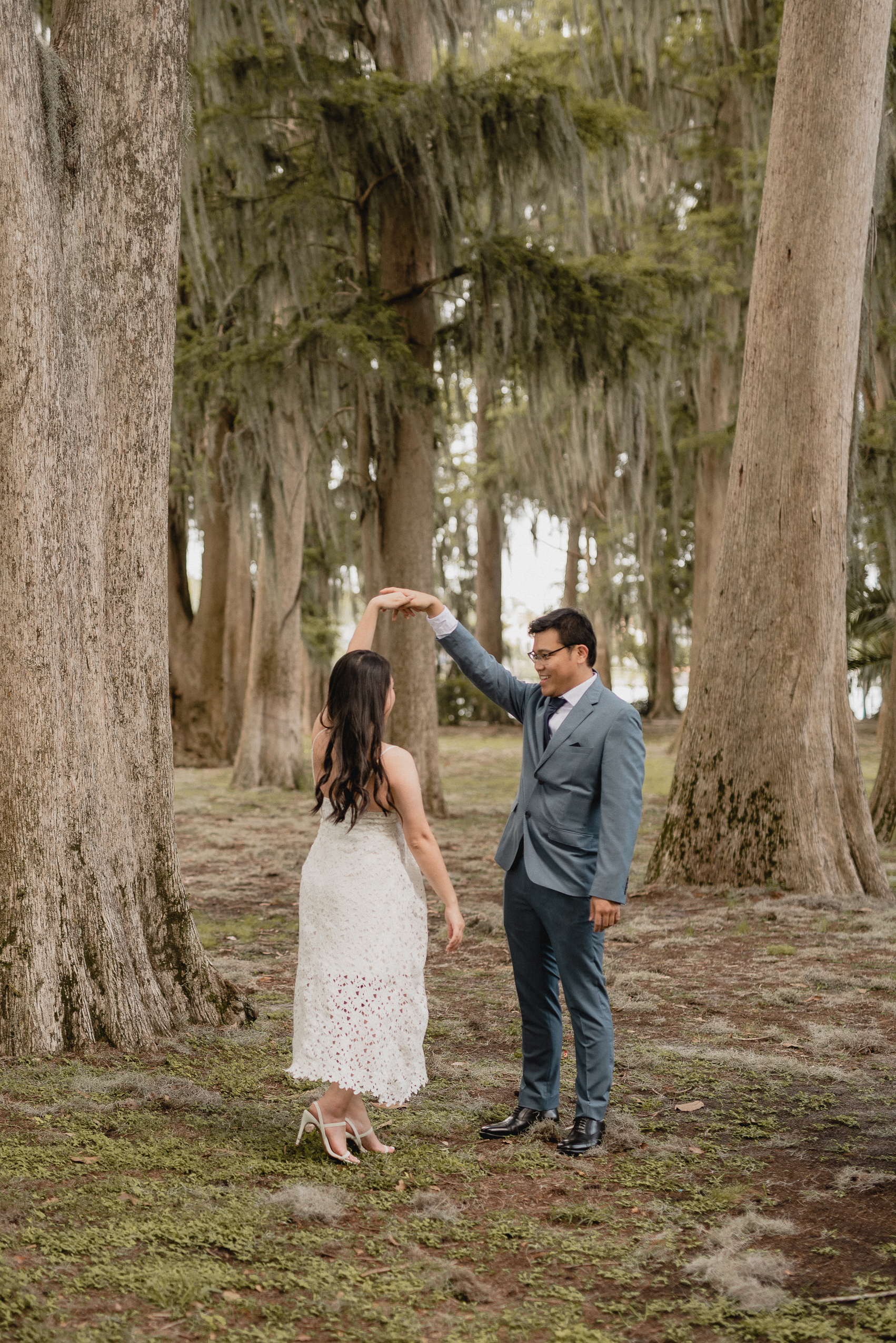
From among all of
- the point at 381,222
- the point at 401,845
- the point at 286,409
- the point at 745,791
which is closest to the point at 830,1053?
the point at 401,845

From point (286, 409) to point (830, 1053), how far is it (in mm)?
7994

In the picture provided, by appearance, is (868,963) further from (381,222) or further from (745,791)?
(381,222)

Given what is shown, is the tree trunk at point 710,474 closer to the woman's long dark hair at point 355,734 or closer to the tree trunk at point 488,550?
the tree trunk at point 488,550

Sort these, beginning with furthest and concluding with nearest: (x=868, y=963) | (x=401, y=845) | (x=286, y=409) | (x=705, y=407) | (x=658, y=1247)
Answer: (x=705, y=407), (x=286, y=409), (x=868, y=963), (x=401, y=845), (x=658, y=1247)

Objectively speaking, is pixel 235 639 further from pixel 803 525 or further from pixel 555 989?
pixel 555 989

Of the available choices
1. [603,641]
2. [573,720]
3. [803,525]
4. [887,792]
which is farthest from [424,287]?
[603,641]

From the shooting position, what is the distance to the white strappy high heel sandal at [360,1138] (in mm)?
3602

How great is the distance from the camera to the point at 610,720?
3.75m

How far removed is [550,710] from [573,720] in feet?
0.49

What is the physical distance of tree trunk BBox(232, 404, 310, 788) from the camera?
13.7 metres

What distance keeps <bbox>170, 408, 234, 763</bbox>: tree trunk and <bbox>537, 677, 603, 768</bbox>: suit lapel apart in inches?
532

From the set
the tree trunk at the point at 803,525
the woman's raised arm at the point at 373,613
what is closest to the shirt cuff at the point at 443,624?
the woman's raised arm at the point at 373,613

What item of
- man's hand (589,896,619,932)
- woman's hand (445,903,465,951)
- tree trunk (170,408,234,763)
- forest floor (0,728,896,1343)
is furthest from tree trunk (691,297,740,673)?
woman's hand (445,903,465,951)

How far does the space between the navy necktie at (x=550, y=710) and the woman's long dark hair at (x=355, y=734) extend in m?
0.62
